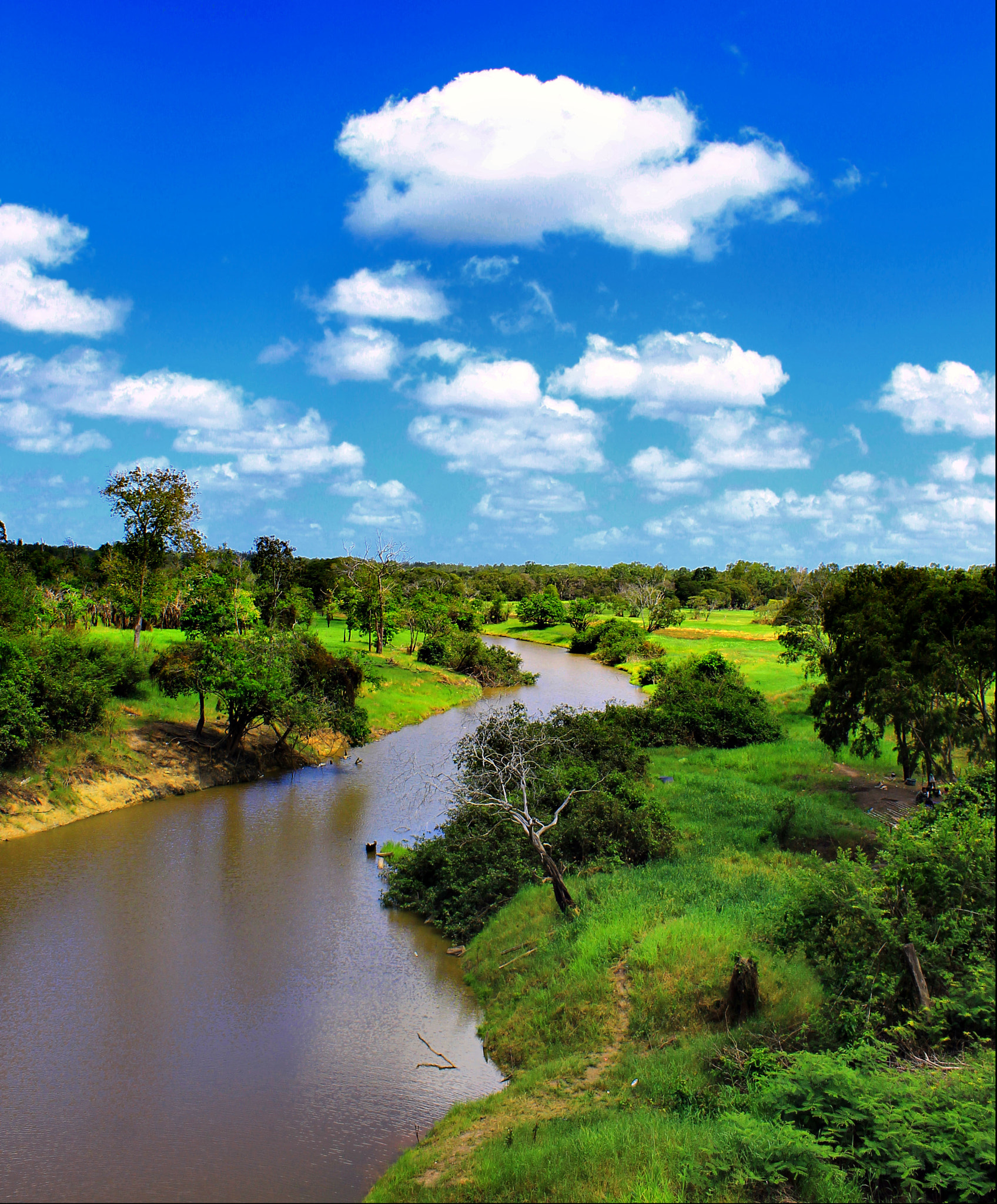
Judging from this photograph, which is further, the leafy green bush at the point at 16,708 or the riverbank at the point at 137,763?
the riverbank at the point at 137,763

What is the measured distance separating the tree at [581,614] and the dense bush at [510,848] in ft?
239

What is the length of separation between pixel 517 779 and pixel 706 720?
16.6 meters

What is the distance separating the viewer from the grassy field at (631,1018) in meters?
10.6

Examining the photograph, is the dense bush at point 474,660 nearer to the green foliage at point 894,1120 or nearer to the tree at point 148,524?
the tree at point 148,524

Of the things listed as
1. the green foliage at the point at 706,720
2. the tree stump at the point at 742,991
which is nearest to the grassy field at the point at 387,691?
the green foliage at the point at 706,720

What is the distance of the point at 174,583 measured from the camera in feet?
174

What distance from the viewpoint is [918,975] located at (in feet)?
39.1

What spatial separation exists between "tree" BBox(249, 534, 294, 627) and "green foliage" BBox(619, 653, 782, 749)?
4193 centimetres

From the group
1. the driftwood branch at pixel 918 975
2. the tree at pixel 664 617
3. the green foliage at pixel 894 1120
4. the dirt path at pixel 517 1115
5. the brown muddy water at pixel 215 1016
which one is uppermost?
the tree at pixel 664 617

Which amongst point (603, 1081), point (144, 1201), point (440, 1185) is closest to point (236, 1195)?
point (144, 1201)

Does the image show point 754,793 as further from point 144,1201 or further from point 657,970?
point 144,1201

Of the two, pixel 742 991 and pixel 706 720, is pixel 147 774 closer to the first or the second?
pixel 706 720

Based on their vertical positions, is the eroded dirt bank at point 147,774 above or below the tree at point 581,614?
below

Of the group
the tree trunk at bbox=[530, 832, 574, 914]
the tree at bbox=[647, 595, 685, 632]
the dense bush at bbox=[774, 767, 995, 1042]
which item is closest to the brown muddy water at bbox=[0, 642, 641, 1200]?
the tree trunk at bbox=[530, 832, 574, 914]
